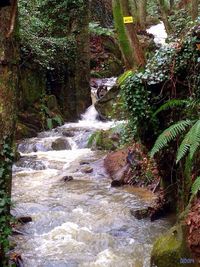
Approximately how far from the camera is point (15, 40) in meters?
4.93

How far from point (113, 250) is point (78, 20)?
11.4m

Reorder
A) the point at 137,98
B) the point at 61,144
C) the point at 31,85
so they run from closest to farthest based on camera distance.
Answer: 1. the point at 137,98
2. the point at 61,144
3. the point at 31,85

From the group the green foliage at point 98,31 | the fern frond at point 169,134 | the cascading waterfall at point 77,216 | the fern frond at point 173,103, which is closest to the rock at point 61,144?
the cascading waterfall at point 77,216

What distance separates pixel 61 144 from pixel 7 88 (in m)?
6.87

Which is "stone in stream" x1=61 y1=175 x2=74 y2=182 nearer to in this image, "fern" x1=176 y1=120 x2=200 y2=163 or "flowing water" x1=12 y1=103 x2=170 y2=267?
"flowing water" x1=12 y1=103 x2=170 y2=267

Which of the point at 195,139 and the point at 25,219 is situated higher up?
the point at 195,139

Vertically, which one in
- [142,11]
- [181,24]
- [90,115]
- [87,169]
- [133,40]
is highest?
[142,11]

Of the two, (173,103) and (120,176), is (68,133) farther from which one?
(173,103)

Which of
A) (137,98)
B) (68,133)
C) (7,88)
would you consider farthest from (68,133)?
(7,88)

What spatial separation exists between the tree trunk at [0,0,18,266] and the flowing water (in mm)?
1134

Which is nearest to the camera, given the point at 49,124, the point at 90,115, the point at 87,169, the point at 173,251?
the point at 173,251

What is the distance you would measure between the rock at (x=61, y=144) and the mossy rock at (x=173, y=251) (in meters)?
7.35

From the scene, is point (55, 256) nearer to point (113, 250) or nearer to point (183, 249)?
point (113, 250)

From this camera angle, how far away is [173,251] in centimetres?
411
